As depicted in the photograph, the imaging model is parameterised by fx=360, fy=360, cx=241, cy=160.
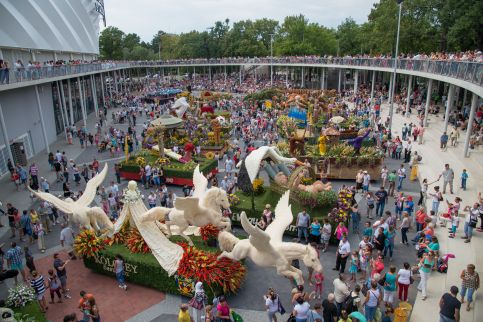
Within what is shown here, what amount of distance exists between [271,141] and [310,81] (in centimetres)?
3948

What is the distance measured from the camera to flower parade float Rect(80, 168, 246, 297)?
31.4 ft

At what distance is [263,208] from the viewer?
13.7m

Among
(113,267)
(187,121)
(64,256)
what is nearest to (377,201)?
(113,267)

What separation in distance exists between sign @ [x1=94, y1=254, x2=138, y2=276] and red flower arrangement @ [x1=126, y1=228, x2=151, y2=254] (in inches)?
19.5

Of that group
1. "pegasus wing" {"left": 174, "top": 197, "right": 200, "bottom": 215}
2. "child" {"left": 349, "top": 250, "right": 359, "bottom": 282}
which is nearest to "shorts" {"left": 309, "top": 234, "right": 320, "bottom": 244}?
"child" {"left": 349, "top": 250, "right": 359, "bottom": 282}

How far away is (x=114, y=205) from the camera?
47.4 feet

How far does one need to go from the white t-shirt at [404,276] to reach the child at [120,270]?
24.3ft

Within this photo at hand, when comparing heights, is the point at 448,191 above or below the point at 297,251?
below

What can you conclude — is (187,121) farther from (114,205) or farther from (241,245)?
(241,245)

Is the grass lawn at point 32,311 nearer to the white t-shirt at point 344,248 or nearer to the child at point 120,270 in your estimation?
the child at point 120,270

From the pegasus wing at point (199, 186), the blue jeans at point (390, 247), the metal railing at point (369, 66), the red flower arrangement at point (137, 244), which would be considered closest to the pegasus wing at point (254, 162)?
the pegasus wing at point (199, 186)

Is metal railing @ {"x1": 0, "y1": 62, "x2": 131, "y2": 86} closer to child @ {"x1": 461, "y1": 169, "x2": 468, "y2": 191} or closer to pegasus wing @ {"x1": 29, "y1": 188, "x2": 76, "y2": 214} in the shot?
pegasus wing @ {"x1": 29, "y1": 188, "x2": 76, "y2": 214}

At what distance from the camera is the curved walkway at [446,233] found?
28.9ft

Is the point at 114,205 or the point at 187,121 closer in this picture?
the point at 114,205
